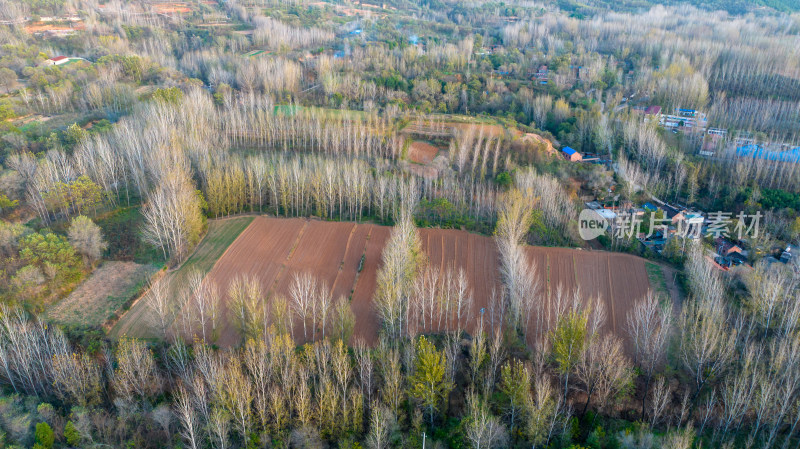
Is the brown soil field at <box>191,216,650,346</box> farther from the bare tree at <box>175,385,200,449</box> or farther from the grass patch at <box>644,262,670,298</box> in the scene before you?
the bare tree at <box>175,385,200,449</box>

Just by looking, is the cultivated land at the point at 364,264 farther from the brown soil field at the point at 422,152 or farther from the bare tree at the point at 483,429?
the brown soil field at the point at 422,152

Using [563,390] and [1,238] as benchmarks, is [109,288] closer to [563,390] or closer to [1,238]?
[1,238]

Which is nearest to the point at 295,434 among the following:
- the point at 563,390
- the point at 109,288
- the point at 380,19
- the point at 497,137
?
the point at 563,390

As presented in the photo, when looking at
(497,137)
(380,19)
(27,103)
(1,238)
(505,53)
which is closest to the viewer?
(1,238)

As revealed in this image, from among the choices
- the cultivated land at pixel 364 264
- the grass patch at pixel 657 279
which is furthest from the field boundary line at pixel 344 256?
the grass patch at pixel 657 279

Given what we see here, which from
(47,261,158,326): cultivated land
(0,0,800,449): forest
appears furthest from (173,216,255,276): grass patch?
(47,261,158,326): cultivated land

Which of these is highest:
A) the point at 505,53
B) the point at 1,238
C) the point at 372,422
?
the point at 505,53
